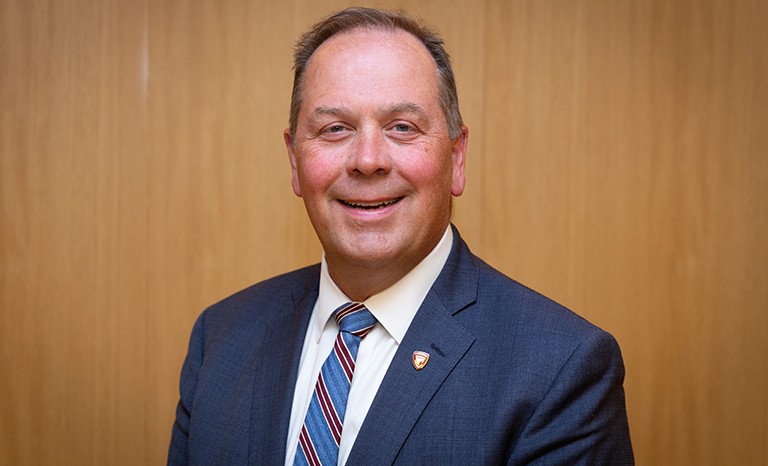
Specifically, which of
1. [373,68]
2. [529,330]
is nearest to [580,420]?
[529,330]

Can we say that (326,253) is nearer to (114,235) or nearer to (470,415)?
(470,415)

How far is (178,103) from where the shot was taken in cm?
272

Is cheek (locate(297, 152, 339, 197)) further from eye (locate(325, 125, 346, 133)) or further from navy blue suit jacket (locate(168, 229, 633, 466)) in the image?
navy blue suit jacket (locate(168, 229, 633, 466))

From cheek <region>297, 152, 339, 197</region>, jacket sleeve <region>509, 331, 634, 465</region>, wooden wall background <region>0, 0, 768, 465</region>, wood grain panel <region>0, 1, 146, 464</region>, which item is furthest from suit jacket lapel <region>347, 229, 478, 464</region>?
wood grain panel <region>0, 1, 146, 464</region>

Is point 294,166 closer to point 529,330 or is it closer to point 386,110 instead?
point 386,110

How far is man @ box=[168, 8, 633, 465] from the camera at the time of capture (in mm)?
1646

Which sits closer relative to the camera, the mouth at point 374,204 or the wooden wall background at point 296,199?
the mouth at point 374,204

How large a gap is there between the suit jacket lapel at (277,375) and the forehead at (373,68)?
Result: 0.53 metres

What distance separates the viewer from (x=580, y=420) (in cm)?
160

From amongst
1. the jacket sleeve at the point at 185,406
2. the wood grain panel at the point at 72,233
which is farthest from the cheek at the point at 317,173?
the wood grain panel at the point at 72,233

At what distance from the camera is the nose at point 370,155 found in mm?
1746

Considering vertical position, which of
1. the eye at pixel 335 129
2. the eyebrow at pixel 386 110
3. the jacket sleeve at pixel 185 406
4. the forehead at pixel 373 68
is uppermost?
the forehead at pixel 373 68

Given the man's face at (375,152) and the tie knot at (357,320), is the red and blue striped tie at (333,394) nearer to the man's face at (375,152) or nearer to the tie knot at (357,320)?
the tie knot at (357,320)

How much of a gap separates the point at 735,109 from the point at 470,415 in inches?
59.6
